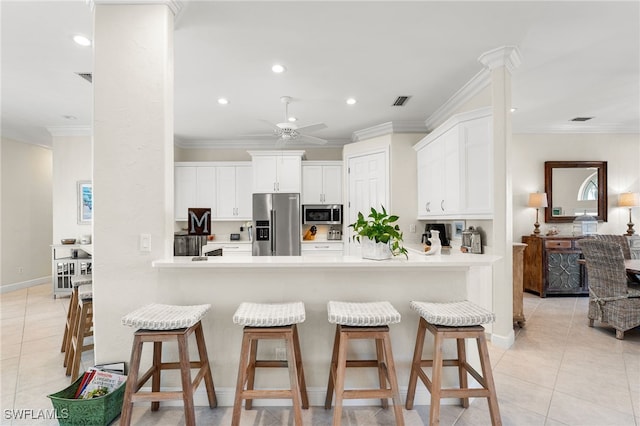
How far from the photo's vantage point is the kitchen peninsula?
2113mm

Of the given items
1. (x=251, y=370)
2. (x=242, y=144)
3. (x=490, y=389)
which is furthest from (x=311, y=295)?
(x=242, y=144)

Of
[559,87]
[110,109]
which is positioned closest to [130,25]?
[110,109]

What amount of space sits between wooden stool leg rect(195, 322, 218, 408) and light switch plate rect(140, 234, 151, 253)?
1.93 ft

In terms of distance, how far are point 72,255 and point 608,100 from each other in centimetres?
792

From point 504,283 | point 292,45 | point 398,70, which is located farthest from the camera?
point 398,70

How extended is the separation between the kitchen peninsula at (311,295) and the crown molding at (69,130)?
4450 millimetres

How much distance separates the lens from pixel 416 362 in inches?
79.7

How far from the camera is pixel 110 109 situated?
2.07m

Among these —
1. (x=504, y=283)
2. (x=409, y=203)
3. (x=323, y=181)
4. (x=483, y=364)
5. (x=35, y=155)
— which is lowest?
(x=483, y=364)

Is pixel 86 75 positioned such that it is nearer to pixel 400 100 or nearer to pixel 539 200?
pixel 400 100

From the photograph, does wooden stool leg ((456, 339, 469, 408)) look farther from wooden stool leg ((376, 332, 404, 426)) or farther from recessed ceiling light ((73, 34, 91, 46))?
recessed ceiling light ((73, 34, 91, 46))

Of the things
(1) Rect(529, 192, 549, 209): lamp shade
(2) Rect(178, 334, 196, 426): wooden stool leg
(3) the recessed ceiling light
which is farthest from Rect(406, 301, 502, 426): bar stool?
(1) Rect(529, 192, 549, 209): lamp shade

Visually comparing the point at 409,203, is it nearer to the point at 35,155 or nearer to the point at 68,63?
the point at 68,63

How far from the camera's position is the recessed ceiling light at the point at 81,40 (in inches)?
101
